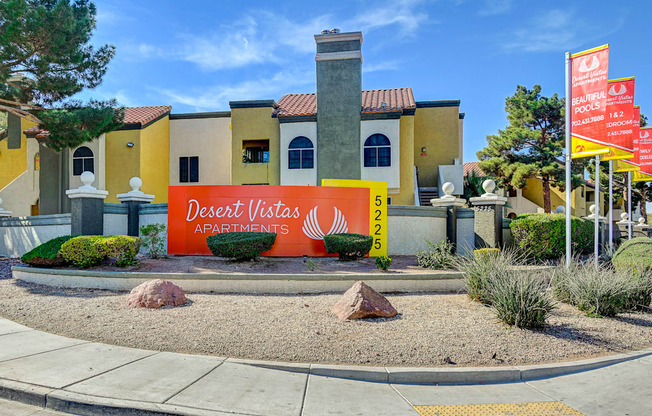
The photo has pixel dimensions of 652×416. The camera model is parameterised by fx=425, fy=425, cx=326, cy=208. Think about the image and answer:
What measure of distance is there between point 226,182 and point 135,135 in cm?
549

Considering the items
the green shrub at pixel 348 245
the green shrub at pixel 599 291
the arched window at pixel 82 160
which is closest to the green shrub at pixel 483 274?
the green shrub at pixel 599 291

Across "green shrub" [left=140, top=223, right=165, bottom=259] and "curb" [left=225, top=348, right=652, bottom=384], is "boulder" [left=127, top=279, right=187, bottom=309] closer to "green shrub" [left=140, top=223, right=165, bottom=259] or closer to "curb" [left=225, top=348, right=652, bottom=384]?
"curb" [left=225, top=348, right=652, bottom=384]

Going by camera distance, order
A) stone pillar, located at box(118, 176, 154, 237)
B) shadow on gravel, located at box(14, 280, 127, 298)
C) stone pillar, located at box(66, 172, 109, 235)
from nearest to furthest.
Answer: shadow on gravel, located at box(14, 280, 127, 298), stone pillar, located at box(66, 172, 109, 235), stone pillar, located at box(118, 176, 154, 237)

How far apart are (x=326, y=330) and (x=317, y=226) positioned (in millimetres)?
6282

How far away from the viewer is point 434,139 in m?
24.4

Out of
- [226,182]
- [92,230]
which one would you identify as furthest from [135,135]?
[92,230]

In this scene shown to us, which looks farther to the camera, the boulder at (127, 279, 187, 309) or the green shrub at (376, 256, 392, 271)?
the green shrub at (376, 256, 392, 271)

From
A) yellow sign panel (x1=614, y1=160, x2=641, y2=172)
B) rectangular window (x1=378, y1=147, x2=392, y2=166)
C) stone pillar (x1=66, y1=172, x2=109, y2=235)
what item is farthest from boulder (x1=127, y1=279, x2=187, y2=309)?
yellow sign panel (x1=614, y1=160, x2=641, y2=172)

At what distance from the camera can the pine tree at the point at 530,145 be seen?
2678 cm

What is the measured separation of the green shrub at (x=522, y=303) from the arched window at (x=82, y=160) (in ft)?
73.4

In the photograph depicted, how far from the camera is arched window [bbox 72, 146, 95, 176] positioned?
23156 millimetres

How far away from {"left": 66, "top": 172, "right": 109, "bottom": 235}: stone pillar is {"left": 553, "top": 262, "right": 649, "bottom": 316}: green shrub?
1242cm

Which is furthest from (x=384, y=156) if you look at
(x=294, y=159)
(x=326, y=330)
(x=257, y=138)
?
(x=326, y=330)

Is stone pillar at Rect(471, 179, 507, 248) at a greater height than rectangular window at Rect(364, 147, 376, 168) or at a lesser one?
lesser
